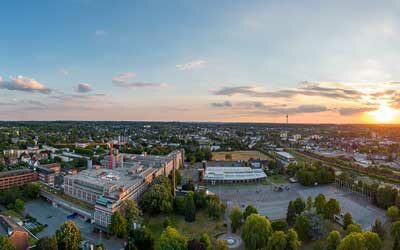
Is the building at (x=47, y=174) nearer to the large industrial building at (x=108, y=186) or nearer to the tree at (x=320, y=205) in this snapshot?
the large industrial building at (x=108, y=186)

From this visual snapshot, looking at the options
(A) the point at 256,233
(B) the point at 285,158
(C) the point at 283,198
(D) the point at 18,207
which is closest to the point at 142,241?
(A) the point at 256,233

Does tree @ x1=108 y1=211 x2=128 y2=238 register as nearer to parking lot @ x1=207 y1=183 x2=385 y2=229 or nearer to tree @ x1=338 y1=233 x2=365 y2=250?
parking lot @ x1=207 y1=183 x2=385 y2=229

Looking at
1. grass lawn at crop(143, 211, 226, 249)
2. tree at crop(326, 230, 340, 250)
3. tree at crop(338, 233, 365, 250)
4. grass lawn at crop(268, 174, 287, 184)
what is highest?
tree at crop(338, 233, 365, 250)

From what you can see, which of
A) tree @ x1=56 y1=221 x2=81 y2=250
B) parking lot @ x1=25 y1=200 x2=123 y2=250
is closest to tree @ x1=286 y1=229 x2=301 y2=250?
parking lot @ x1=25 y1=200 x2=123 y2=250

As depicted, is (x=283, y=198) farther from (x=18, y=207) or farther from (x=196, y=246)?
(x=18, y=207)

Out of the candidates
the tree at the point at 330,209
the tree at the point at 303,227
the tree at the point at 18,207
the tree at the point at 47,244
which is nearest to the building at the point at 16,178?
the tree at the point at 18,207
